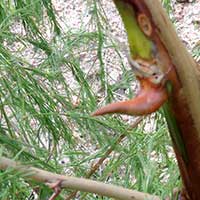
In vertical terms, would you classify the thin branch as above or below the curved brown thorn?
below

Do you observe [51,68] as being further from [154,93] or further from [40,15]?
[154,93]

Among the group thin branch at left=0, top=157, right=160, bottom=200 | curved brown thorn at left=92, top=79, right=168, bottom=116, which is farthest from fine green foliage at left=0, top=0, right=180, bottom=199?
curved brown thorn at left=92, top=79, right=168, bottom=116

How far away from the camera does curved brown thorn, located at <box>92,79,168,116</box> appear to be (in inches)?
18.6

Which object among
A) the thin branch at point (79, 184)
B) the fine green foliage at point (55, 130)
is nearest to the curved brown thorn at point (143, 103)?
the thin branch at point (79, 184)

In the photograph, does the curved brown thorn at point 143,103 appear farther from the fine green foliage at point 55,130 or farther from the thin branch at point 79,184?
the fine green foliage at point 55,130

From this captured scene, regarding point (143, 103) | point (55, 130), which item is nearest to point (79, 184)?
point (143, 103)

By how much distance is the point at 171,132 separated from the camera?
0.54 m

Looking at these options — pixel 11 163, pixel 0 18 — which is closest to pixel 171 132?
pixel 11 163

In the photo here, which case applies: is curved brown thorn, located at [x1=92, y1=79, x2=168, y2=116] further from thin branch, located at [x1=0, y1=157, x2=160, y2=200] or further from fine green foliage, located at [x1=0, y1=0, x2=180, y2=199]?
fine green foliage, located at [x1=0, y1=0, x2=180, y2=199]

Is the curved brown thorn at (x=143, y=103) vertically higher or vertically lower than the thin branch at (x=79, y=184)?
higher

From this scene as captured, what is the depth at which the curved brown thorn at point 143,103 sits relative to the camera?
47 cm

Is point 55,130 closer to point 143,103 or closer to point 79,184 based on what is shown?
point 79,184

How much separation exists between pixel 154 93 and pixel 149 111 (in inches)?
0.8

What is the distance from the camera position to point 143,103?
0.48 metres
